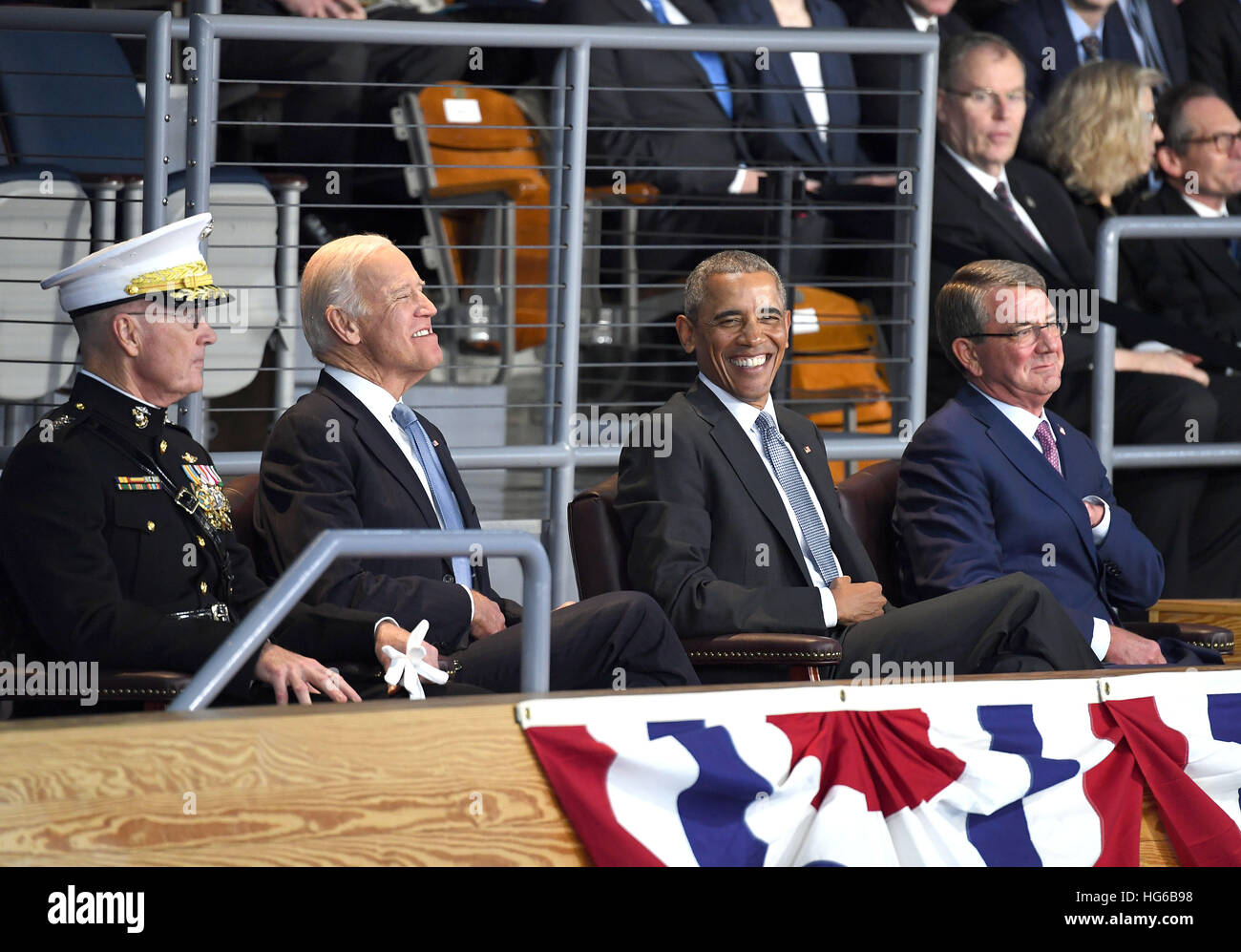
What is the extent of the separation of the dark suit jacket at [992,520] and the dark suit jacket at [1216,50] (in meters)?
3.42

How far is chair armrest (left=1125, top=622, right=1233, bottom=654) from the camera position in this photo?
406 centimetres

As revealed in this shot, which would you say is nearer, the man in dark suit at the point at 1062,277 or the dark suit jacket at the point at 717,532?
the dark suit jacket at the point at 717,532

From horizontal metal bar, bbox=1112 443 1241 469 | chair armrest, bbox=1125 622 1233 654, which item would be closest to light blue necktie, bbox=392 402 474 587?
chair armrest, bbox=1125 622 1233 654

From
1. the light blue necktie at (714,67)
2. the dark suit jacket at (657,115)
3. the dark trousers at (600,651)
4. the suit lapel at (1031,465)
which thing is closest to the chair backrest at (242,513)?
the dark trousers at (600,651)

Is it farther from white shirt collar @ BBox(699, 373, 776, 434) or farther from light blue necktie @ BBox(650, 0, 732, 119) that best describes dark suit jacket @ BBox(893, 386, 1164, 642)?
light blue necktie @ BBox(650, 0, 732, 119)

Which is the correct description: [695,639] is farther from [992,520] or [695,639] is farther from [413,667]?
[992,520]

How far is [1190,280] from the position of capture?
19.1ft

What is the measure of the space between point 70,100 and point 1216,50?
14.6ft

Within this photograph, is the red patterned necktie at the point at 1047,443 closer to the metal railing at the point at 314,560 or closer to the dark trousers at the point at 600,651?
the dark trousers at the point at 600,651

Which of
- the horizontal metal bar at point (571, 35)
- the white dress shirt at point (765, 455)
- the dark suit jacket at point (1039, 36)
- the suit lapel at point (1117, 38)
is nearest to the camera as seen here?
the white dress shirt at point (765, 455)

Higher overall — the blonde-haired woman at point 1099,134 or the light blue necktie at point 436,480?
the blonde-haired woman at point 1099,134

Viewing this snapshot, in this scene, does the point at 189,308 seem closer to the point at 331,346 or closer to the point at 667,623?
the point at 331,346

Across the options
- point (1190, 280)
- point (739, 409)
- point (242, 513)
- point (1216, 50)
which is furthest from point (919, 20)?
point (242, 513)

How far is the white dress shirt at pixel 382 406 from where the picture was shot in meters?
3.76
